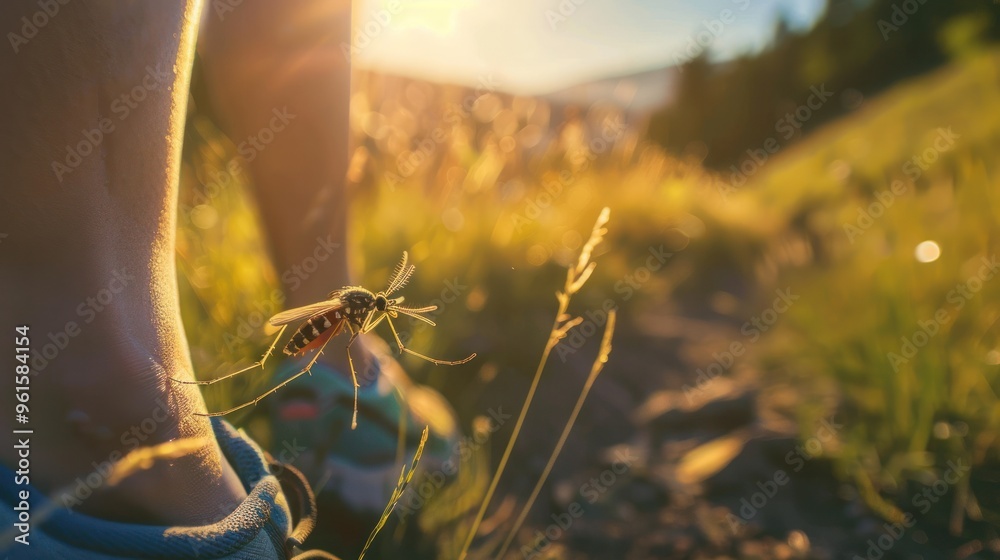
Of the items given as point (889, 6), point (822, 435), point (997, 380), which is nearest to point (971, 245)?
point (997, 380)

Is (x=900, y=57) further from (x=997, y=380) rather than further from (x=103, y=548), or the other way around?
(x=103, y=548)
